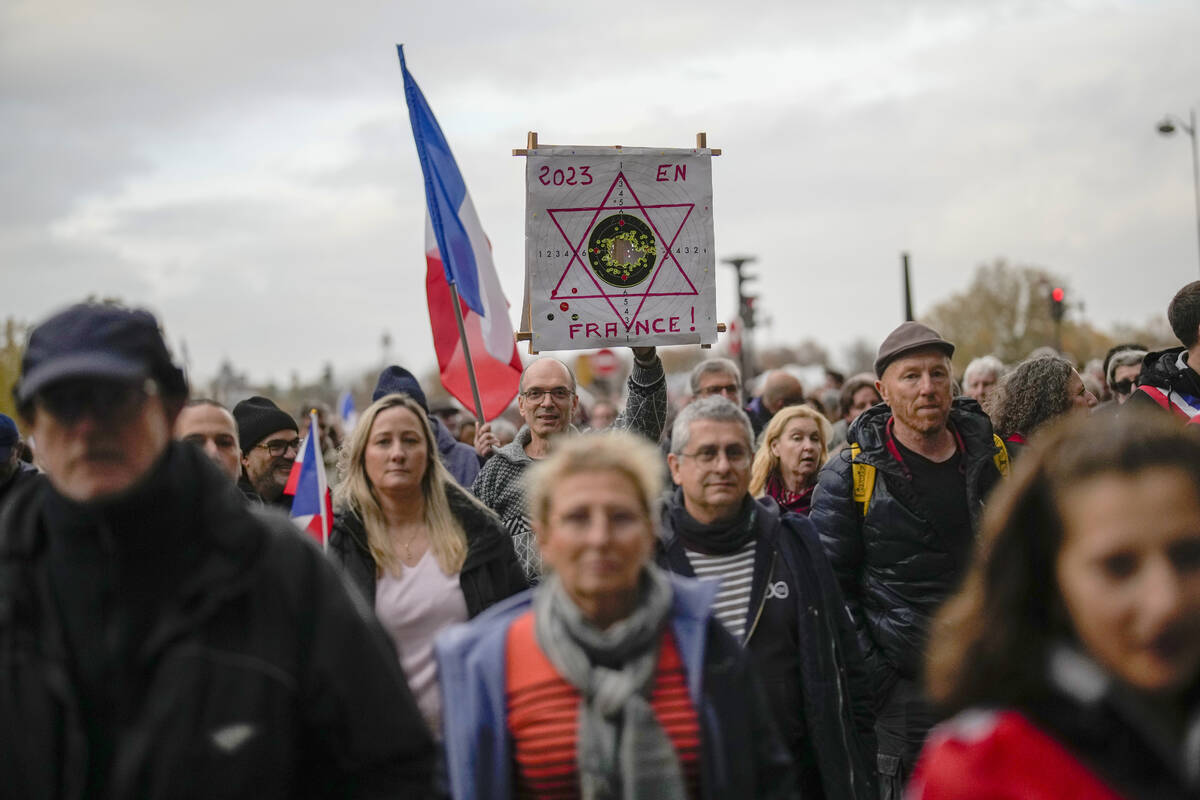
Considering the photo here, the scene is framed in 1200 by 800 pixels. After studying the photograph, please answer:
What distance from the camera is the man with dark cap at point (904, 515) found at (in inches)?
205

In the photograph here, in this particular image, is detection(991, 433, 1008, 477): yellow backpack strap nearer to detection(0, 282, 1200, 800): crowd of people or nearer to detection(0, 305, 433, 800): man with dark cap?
detection(0, 282, 1200, 800): crowd of people

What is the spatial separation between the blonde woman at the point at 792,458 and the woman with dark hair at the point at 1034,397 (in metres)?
1.07

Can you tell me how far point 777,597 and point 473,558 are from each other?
3.70 feet

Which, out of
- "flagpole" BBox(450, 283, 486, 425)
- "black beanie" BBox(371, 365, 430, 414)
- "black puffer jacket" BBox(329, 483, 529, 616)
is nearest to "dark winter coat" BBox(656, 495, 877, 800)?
"black puffer jacket" BBox(329, 483, 529, 616)

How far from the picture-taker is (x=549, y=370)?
21.5 ft

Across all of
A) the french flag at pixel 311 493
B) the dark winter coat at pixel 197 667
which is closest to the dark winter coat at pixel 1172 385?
the french flag at pixel 311 493

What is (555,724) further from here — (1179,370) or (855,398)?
(855,398)

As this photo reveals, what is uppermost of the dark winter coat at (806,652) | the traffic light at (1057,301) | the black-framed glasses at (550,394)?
the traffic light at (1057,301)

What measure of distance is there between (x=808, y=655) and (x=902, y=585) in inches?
42.2

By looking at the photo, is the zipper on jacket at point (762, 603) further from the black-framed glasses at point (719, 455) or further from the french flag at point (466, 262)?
the french flag at point (466, 262)

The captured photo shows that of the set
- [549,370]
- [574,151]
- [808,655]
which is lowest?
[808,655]

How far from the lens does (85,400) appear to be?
7.67ft

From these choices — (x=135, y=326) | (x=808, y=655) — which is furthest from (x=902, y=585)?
(x=135, y=326)

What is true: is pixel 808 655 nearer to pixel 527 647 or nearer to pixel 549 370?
pixel 527 647
